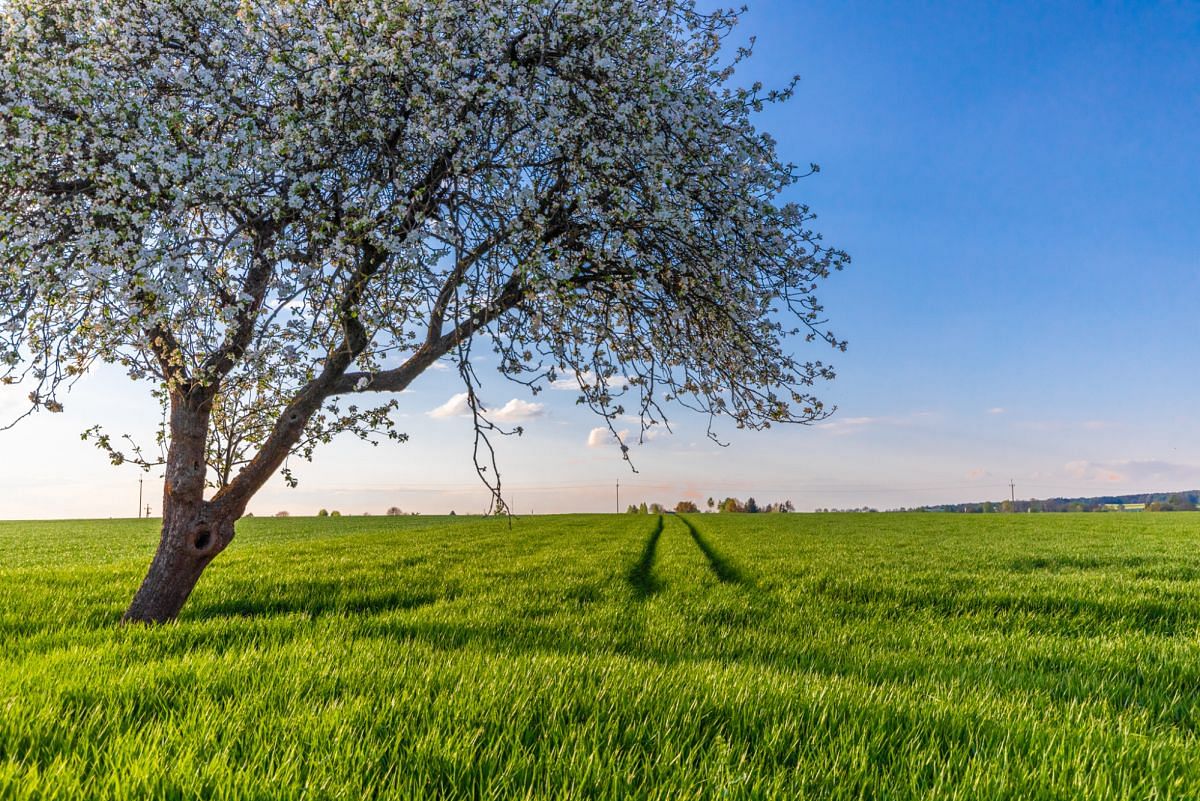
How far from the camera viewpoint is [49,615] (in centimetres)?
915

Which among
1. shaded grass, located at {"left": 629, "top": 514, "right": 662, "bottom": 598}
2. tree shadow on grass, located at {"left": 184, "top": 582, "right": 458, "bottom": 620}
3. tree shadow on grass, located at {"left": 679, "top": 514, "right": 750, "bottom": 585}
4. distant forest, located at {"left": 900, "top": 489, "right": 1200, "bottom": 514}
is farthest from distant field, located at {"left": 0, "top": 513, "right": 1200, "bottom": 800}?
distant forest, located at {"left": 900, "top": 489, "right": 1200, "bottom": 514}

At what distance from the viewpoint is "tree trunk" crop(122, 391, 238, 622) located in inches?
287

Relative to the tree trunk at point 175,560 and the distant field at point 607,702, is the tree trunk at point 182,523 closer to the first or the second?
the tree trunk at point 175,560

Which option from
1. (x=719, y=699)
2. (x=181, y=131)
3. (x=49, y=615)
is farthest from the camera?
(x=49, y=615)

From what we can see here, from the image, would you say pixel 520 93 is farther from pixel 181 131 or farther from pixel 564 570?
pixel 564 570

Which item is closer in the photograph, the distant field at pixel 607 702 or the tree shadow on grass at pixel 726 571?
the distant field at pixel 607 702

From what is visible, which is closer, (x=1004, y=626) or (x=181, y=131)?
(x=181, y=131)

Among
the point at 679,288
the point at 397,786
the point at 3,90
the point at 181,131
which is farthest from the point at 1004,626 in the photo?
the point at 3,90

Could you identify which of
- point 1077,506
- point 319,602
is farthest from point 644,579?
point 1077,506

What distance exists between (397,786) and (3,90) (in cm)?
713

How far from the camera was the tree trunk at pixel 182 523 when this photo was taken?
7277 mm

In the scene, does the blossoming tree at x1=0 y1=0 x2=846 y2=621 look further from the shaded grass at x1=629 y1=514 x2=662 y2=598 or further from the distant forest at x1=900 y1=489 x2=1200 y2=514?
the distant forest at x1=900 y1=489 x2=1200 y2=514

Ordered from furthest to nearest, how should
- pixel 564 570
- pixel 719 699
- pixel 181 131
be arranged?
pixel 564 570
pixel 181 131
pixel 719 699

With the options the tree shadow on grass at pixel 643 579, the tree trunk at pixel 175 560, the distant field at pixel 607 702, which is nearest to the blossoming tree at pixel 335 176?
the tree trunk at pixel 175 560
